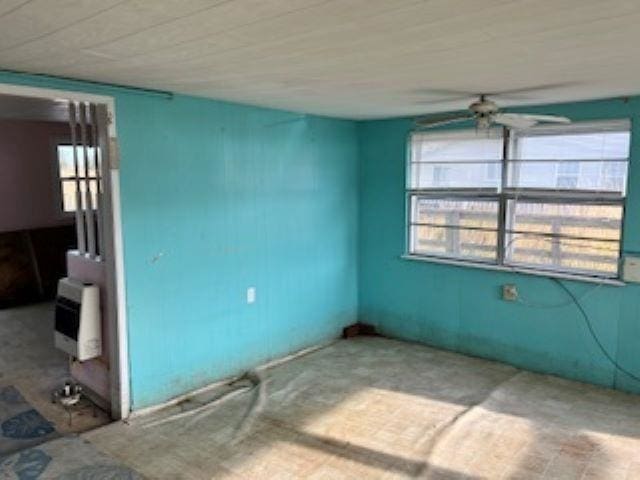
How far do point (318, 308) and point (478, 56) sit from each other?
300 cm

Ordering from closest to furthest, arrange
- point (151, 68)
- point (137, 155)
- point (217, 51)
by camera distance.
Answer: point (217, 51), point (151, 68), point (137, 155)

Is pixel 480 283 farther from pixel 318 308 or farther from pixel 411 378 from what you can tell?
pixel 318 308

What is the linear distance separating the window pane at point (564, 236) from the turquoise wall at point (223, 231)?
1.62 m

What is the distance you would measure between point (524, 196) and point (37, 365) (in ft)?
14.3

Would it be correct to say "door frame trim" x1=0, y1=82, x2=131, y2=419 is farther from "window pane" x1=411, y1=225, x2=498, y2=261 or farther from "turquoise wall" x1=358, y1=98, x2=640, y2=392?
"window pane" x1=411, y1=225, x2=498, y2=261

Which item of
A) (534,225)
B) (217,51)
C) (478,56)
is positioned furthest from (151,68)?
(534,225)

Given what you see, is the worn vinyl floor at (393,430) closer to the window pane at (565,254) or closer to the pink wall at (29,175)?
the window pane at (565,254)

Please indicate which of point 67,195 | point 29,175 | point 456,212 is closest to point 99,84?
point 456,212

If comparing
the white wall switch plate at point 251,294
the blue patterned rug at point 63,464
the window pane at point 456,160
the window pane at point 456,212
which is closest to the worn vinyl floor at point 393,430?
the blue patterned rug at point 63,464

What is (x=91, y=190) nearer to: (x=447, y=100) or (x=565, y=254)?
(x=447, y=100)

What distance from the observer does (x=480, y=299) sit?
4434 mm

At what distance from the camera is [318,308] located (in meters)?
4.83

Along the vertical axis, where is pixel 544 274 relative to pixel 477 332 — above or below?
above

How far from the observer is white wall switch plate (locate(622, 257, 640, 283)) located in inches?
143
